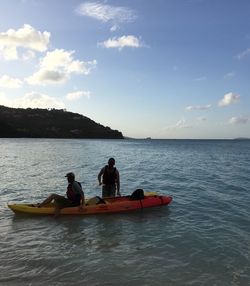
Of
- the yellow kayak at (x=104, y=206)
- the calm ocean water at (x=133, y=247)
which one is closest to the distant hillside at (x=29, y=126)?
the yellow kayak at (x=104, y=206)

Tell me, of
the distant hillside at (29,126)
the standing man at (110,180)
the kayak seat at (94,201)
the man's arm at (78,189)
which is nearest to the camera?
the man's arm at (78,189)

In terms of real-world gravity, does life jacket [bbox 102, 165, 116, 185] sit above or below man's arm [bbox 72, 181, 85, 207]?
above

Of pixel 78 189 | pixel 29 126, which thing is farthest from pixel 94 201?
pixel 29 126

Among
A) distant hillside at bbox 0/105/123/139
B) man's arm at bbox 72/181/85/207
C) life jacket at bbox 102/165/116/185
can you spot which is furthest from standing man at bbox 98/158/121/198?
distant hillside at bbox 0/105/123/139

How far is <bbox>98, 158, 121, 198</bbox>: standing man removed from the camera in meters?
16.2

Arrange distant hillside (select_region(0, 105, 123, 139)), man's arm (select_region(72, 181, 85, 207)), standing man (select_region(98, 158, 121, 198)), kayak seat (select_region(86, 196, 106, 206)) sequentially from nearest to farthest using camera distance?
man's arm (select_region(72, 181, 85, 207))
kayak seat (select_region(86, 196, 106, 206))
standing man (select_region(98, 158, 121, 198))
distant hillside (select_region(0, 105, 123, 139))

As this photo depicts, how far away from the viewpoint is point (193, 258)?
33.7ft

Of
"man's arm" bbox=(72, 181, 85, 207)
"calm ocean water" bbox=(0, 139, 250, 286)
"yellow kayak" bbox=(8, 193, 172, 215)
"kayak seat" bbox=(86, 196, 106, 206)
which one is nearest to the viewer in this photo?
"calm ocean water" bbox=(0, 139, 250, 286)

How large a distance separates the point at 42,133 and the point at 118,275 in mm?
173713

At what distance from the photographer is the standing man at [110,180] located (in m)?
16.2

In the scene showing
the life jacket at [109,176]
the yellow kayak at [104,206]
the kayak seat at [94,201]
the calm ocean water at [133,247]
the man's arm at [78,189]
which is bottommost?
the calm ocean water at [133,247]

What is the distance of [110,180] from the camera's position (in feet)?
54.3

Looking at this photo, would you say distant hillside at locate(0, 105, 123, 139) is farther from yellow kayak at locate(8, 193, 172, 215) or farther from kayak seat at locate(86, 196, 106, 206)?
kayak seat at locate(86, 196, 106, 206)

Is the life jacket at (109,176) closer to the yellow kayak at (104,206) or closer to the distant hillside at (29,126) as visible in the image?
the yellow kayak at (104,206)
